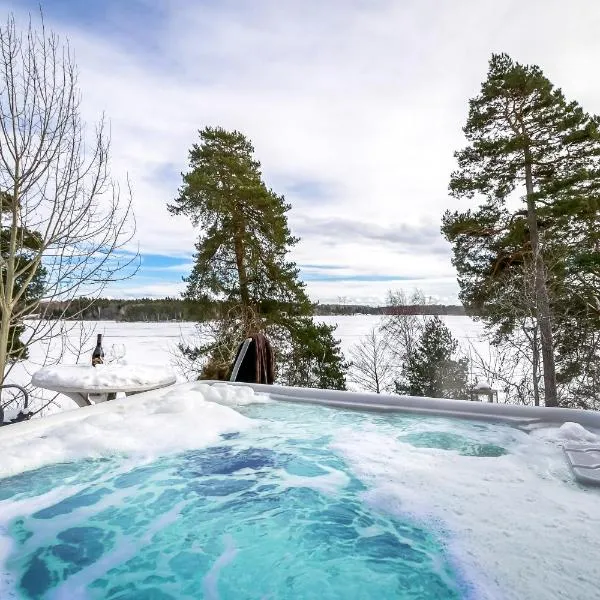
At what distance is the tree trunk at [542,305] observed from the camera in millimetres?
6734

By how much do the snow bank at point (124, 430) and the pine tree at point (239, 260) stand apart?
5.22 m

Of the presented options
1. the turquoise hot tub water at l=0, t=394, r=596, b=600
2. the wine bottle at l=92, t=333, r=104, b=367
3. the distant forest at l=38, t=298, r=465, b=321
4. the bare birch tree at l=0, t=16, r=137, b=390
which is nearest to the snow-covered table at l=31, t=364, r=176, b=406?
the wine bottle at l=92, t=333, r=104, b=367

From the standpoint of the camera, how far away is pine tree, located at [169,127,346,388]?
828 centimetres

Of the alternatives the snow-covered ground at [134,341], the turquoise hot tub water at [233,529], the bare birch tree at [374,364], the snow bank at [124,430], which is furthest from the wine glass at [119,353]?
the bare birch tree at [374,364]

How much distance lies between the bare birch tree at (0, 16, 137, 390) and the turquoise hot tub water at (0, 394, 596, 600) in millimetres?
2557

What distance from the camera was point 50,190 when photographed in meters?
3.68

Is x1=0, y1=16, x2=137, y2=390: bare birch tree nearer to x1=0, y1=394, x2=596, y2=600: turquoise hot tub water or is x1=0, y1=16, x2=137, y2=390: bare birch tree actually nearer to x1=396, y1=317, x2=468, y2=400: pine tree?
x1=0, y1=394, x2=596, y2=600: turquoise hot tub water

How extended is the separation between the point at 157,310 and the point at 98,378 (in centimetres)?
713

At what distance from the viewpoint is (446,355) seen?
10609 millimetres

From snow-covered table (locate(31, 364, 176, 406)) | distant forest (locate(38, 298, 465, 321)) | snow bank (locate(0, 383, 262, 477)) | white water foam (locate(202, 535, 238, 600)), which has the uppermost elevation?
distant forest (locate(38, 298, 465, 321))

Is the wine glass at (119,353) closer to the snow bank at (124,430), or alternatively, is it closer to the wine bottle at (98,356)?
the wine bottle at (98,356)

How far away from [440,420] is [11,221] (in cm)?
378

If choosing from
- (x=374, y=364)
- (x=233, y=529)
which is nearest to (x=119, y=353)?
(x=233, y=529)

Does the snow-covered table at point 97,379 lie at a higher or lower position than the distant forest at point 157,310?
lower
